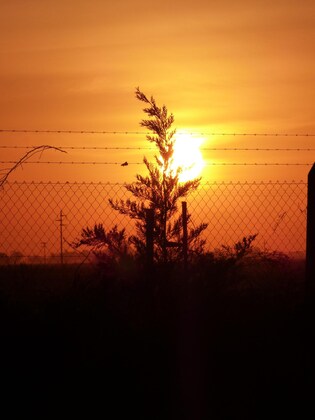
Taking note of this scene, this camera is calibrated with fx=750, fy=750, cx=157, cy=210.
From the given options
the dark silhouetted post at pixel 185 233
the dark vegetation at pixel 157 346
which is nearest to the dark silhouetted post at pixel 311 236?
the dark vegetation at pixel 157 346

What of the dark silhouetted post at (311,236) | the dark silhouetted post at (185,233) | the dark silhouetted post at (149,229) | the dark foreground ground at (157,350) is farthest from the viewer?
the dark silhouetted post at (185,233)

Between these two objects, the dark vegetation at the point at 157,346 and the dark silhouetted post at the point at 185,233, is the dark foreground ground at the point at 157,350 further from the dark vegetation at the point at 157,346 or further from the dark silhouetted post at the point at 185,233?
the dark silhouetted post at the point at 185,233

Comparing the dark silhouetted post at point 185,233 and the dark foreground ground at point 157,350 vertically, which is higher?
the dark silhouetted post at point 185,233

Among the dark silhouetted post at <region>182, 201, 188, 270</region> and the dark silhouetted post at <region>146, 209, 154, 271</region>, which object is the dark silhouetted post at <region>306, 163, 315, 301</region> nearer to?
the dark silhouetted post at <region>182, 201, 188, 270</region>

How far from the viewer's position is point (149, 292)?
6.65 m

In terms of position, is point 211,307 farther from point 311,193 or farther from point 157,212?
point 157,212

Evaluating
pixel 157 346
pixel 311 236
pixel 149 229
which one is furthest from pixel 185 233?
pixel 157 346

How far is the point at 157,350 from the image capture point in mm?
5844

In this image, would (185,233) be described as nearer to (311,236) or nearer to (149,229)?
(149,229)

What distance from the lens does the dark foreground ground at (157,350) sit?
5.36 metres

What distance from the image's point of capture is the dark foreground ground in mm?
5363

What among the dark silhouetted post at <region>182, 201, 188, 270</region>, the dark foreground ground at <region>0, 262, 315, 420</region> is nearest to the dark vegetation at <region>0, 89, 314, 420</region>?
the dark foreground ground at <region>0, 262, 315, 420</region>

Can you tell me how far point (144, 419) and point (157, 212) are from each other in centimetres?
448

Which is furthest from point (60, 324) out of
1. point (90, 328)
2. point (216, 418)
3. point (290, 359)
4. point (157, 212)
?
point (157, 212)
